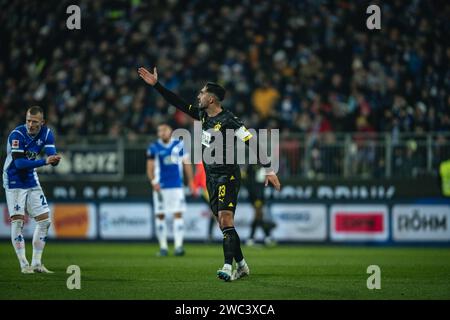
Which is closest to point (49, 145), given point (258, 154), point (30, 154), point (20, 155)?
point (30, 154)

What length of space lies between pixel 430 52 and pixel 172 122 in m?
7.72

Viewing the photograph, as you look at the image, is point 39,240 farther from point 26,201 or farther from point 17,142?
point 17,142

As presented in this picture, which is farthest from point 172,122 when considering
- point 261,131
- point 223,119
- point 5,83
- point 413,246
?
point 223,119

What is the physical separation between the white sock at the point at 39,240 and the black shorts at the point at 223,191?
2.96 metres

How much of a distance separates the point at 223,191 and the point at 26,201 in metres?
3.39

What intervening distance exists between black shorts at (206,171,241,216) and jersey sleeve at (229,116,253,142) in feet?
2.10

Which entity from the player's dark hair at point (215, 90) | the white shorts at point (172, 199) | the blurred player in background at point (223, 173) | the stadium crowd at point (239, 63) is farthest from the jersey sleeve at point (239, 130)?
the stadium crowd at point (239, 63)

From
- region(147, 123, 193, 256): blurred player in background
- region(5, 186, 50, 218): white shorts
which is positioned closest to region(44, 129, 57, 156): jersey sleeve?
region(5, 186, 50, 218): white shorts

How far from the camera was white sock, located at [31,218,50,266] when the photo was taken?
13.2 metres

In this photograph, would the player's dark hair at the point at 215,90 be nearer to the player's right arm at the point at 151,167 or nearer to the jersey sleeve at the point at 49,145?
the jersey sleeve at the point at 49,145

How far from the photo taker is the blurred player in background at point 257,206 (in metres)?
22.1

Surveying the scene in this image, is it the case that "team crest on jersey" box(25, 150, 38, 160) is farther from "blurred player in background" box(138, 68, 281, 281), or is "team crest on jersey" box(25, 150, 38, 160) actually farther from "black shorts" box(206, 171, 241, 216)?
"black shorts" box(206, 171, 241, 216)

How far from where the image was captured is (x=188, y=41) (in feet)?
88.4

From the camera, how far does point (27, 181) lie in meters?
13.2
